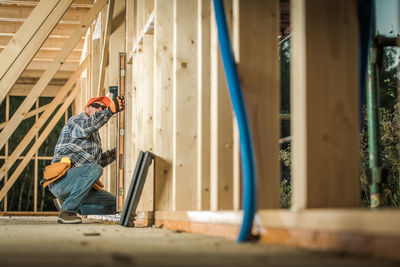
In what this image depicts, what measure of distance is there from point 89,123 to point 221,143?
278cm

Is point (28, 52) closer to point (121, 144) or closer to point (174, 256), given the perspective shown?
point (121, 144)

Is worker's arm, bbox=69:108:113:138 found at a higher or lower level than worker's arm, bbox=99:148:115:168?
higher

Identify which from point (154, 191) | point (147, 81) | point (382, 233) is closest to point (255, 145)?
point (382, 233)

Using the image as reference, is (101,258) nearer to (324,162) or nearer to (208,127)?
(324,162)

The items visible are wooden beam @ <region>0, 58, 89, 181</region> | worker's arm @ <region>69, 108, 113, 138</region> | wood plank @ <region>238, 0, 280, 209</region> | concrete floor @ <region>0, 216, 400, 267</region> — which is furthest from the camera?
wooden beam @ <region>0, 58, 89, 181</region>

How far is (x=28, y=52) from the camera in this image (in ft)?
14.6

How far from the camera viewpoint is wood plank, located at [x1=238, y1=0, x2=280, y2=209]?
2.33m

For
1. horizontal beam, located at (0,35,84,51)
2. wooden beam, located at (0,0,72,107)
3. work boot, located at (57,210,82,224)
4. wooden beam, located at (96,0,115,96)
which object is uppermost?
horizontal beam, located at (0,35,84,51)

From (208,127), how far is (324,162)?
4.05 ft

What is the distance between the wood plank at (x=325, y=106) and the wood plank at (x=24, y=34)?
2.86m

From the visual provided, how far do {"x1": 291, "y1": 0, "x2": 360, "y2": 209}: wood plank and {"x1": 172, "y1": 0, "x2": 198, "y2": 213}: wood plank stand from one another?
164 centimetres

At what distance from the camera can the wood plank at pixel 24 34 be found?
4258 mm

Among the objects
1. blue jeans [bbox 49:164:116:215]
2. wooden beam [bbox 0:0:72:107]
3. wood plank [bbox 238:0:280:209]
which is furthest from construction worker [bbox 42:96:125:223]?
wood plank [bbox 238:0:280:209]

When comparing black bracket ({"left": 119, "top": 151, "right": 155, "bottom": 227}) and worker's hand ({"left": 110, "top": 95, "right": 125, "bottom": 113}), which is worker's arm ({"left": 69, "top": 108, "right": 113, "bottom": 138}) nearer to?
worker's hand ({"left": 110, "top": 95, "right": 125, "bottom": 113})
